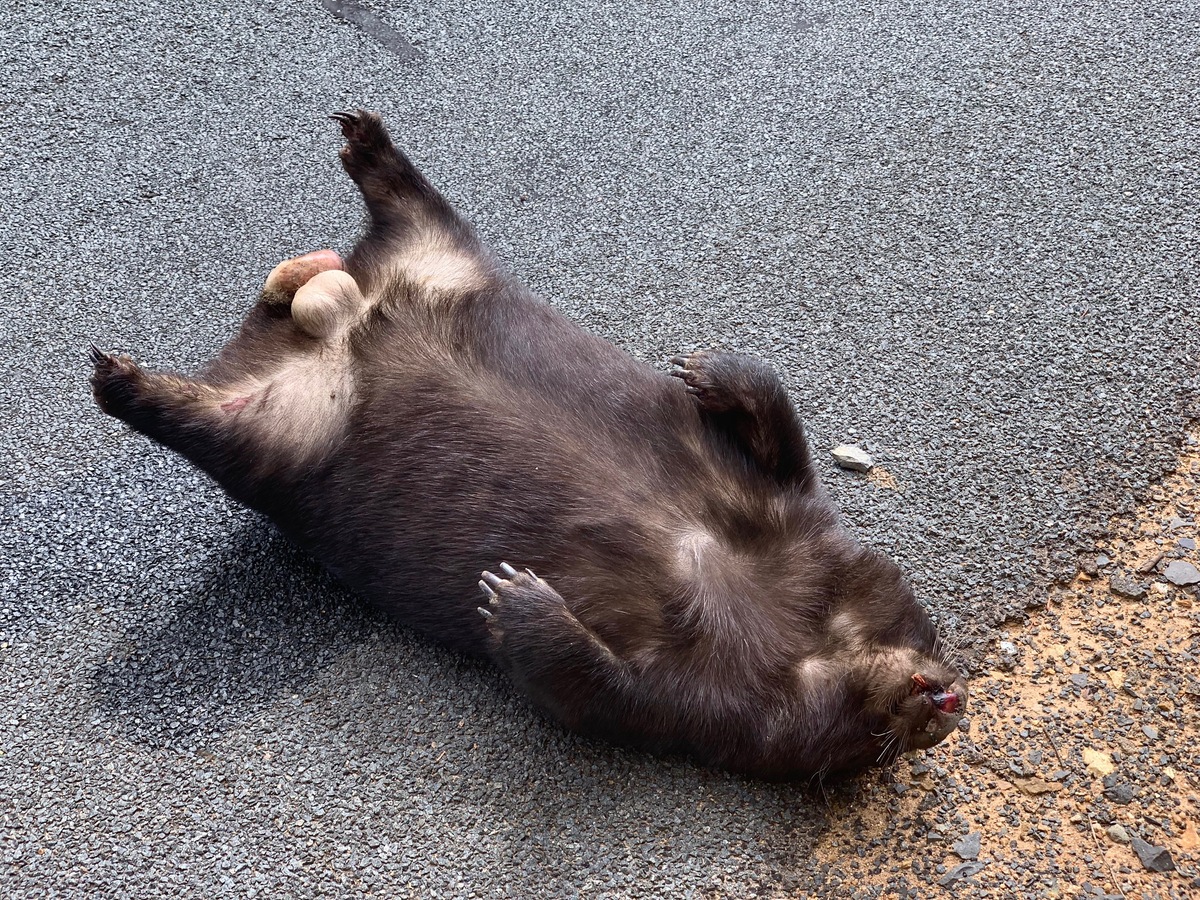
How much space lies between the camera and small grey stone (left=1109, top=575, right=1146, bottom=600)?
3.08m

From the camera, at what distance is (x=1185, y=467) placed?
3354 mm

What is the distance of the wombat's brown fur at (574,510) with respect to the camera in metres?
2.55

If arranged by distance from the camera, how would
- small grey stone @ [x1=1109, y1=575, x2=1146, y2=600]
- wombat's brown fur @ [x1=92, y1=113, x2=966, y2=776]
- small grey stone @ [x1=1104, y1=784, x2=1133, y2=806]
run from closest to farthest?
1. wombat's brown fur @ [x1=92, y1=113, x2=966, y2=776]
2. small grey stone @ [x1=1104, y1=784, x2=1133, y2=806]
3. small grey stone @ [x1=1109, y1=575, x2=1146, y2=600]

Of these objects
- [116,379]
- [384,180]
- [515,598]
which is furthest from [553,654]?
[384,180]

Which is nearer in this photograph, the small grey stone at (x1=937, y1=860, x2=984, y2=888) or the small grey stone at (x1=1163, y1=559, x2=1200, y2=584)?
the small grey stone at (x1=937, y1=860, x2=984, y2=888)

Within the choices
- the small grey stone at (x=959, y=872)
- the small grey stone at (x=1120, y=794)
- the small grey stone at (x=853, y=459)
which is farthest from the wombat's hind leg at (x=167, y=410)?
Answer: the small grey stone at (x=1120, y=794)

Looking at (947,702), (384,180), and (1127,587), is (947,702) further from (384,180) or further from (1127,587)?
(384,180)

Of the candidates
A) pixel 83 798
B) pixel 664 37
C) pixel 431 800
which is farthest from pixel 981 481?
pixel 83 798

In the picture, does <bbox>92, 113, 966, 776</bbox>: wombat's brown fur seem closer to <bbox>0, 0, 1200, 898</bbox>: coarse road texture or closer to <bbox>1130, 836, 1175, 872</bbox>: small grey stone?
<bbox>0, 0, 1200, 898</bbox>: coarse road texture

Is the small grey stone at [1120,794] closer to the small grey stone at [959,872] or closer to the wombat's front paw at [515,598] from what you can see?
the small grey stone at [959,872]

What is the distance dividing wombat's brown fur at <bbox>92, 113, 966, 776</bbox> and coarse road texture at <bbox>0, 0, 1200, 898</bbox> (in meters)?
0.26

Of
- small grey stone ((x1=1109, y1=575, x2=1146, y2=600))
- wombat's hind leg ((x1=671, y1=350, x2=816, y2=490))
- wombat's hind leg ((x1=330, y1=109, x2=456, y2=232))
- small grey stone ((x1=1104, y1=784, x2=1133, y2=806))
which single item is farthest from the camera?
wombat's hind leg ((x1=330, y1=109, x2=456, y2=232))

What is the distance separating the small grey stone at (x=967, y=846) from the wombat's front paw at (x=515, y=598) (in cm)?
120

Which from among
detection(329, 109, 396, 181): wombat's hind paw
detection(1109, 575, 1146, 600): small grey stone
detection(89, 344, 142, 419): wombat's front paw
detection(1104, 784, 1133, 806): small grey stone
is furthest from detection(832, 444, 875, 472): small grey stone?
detection(89, 344, 142, 419): wombat's front paw
